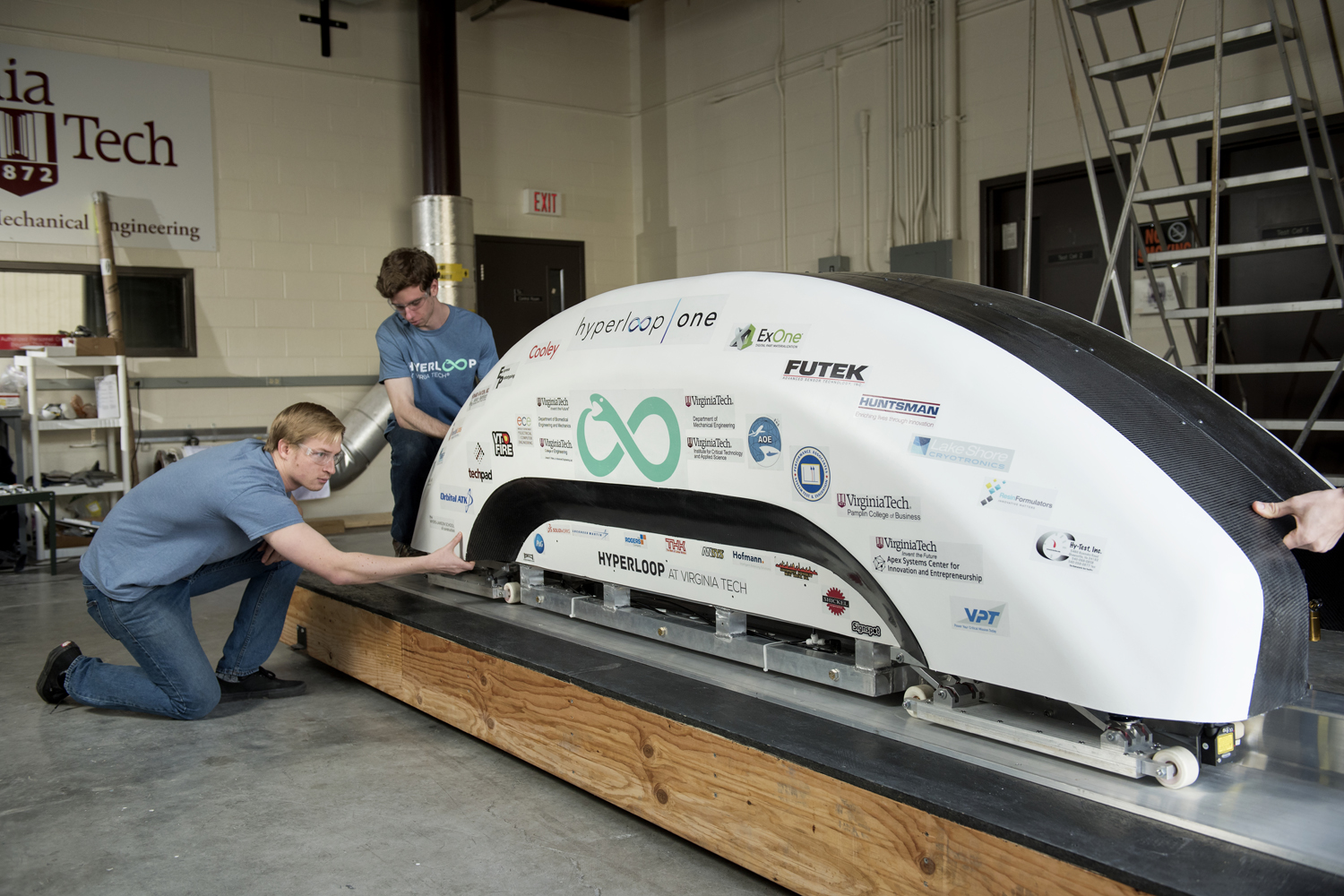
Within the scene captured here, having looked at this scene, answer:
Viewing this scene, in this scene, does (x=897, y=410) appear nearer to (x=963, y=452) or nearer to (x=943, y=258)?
(x=963, y=452)

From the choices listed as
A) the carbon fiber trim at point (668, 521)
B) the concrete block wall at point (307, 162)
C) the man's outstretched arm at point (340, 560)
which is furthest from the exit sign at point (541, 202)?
the man's outstretched arm at point (340, 560)

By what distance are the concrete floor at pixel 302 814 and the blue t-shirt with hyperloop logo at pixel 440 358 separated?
1.13m

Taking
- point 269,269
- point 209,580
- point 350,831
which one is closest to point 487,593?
point 209,580

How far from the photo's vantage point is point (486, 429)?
3000mm

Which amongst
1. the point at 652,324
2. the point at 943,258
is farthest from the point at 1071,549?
the point at 943,258

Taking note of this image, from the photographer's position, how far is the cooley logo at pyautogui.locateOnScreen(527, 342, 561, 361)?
2.79m

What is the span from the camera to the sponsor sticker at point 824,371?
1.97m

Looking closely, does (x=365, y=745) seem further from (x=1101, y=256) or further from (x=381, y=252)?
(x=381, y=252)

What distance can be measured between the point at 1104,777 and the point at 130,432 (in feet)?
20.6

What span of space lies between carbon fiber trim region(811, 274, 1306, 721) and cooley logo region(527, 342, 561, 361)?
3.13 ft

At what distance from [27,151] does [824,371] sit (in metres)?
6.32

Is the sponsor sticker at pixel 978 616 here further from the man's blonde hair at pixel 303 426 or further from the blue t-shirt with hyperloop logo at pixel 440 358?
the blue t-shirt with hyperloop logo at pixel 440 358

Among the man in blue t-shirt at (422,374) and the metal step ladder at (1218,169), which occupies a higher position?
the metal step ladder at (1218,169)

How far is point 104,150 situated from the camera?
21.7 feet
